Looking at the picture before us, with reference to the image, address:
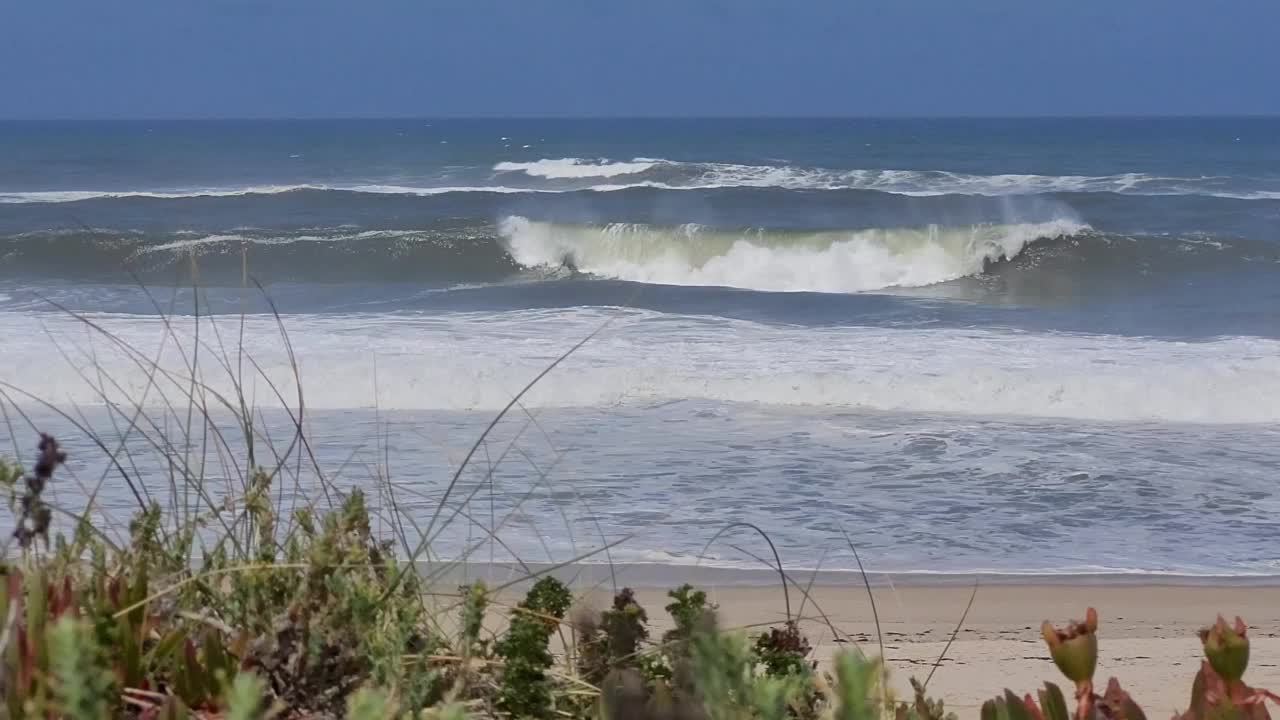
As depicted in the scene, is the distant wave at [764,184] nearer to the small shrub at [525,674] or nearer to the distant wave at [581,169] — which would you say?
the distant wave at [581,169]

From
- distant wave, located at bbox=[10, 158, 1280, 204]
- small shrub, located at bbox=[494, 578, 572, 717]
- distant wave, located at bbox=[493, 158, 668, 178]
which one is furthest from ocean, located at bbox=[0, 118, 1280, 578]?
distant wave, located at bbox=[493, 158, 668, 178]

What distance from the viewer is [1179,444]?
728cm

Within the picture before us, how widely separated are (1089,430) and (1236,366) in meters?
2.15

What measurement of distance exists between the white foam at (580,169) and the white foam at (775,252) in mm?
13545

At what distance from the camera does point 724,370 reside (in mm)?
9109

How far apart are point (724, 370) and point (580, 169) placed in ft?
97.2

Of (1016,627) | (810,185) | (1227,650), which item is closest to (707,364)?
(1016,627)

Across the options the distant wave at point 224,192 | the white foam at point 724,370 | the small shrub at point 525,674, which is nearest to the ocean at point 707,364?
the white foam at point 724,370

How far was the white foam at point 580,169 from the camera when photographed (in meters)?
35.8

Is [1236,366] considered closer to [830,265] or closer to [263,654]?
[263,654]

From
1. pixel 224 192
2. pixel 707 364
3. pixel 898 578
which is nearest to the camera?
pixel 898 578

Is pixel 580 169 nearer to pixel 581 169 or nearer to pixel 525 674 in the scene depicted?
pixel 581 169

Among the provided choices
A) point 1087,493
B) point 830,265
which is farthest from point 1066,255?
point 1087,493

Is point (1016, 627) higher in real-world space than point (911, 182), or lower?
lower
